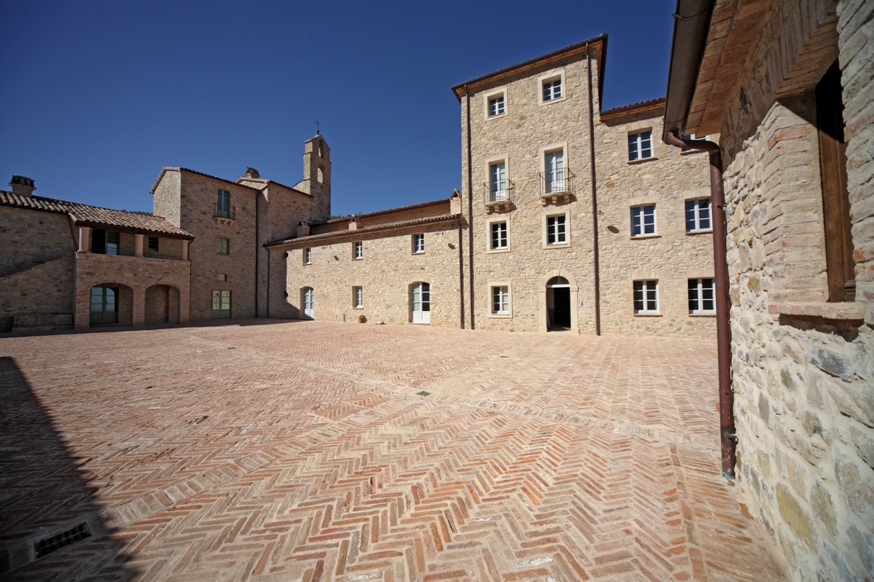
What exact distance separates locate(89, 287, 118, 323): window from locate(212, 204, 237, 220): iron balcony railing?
274 inches

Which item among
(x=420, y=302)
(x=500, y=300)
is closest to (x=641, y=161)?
(x=500, y=300)

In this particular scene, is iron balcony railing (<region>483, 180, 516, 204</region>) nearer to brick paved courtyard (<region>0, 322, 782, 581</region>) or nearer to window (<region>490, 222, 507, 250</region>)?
window (<region>490, 222, 507, 250</region>)

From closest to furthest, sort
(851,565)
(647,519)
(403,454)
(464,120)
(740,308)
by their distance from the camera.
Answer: (851,565) → (647,519) → (740,308) → (403,454) → (464,120)

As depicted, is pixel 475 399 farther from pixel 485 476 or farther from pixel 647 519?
pixel 647 519

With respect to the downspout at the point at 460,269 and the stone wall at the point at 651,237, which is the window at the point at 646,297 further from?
the downspout at the point at 460,269

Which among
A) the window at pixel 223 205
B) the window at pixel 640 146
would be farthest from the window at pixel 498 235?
the window at pixel 223 205

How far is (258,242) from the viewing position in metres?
24.1

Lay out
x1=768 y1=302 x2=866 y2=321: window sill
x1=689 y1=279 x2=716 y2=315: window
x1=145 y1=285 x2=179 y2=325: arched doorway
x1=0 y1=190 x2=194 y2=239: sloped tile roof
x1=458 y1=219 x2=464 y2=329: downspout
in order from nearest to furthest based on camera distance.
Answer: x1=768 y1=302 x2=866 y2=321: window sill
x1=689 y1=279 x2=716 y2=315: window
x1=458 y1=219 x2=464 y2=329: downspout
x1=0 y1=190 x2=194 y2=239: sloped tile roof
x1=145 y1=285 x2=179 y2=325: arched doorway

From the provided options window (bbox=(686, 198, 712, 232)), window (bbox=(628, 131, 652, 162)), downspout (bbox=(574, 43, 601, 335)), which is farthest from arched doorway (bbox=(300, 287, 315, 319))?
window (bbox=(686, 198, 712, 232))

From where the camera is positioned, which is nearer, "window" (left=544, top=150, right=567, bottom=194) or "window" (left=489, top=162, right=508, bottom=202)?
"window" (left=544, top=150, right=567, bottom=194)

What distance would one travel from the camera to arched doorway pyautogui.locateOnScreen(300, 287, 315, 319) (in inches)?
865

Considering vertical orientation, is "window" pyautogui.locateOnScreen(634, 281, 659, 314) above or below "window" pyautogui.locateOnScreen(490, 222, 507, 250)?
below

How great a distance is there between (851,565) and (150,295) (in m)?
25.8

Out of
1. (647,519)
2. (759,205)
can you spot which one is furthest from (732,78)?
(647,519)
